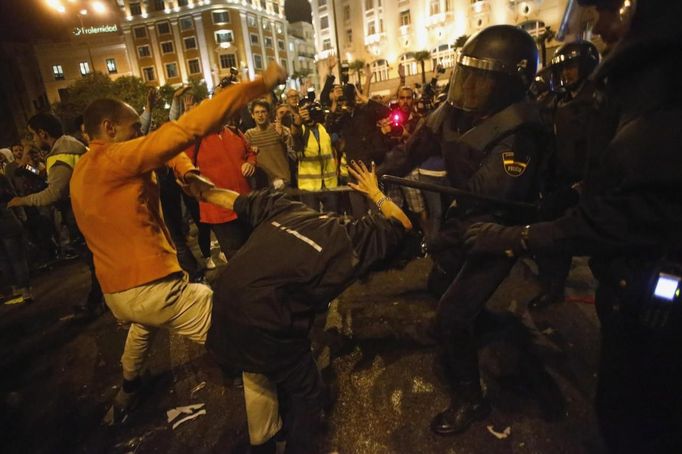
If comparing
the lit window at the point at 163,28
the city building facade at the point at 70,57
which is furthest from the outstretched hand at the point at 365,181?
the lit window at the point at 163,28

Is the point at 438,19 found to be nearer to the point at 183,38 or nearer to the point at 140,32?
the point at 183,38

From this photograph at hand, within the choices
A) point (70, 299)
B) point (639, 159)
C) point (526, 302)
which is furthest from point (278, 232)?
point (70, 299)

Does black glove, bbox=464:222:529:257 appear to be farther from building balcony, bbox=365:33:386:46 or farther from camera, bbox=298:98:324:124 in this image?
building balcony, bbox=365:33:386:46

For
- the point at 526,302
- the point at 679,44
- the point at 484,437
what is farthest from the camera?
the point at 526,302

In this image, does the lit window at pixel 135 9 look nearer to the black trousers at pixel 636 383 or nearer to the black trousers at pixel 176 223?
the black trousers at pixel 176 223

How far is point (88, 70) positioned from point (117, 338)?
245 ft

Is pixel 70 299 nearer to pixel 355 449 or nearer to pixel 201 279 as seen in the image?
pixel 201 279

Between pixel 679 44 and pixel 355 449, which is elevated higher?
pixel 679 44

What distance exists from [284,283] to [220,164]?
122 inches

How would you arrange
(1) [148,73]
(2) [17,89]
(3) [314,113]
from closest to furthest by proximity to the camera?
(3) [314,113], (2) [17,89], (1) [148,73]

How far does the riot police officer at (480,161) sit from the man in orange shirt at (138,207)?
128 cm

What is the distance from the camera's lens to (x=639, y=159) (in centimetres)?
132

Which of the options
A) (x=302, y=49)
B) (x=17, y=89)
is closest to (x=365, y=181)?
(x=17, y=89)

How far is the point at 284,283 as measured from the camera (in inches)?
67.9
